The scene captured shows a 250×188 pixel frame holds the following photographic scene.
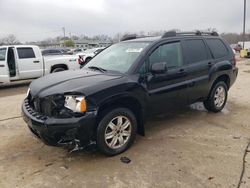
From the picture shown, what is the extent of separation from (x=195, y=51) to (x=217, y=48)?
0.95 metres

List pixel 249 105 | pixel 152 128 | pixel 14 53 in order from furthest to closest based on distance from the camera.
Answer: pixel 14 53 < pixel 249 105 < pixel 152 128

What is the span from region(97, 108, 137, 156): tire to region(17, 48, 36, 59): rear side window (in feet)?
25.7

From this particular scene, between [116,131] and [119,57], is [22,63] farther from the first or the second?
[116,131]

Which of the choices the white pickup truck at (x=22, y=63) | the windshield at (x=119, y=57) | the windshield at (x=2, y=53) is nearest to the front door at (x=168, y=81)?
the windshield at (x=119, y=57)

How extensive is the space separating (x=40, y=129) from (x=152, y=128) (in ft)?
7.54

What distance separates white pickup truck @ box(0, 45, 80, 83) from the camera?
9914mm

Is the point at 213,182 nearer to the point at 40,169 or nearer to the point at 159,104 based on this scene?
the point at 159,104

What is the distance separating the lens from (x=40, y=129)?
134 inches

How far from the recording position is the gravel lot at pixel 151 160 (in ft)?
10.6

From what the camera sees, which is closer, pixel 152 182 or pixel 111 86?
pixel 152 182

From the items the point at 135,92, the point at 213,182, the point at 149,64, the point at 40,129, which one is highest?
the point at 149,64

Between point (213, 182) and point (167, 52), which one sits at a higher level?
point (167, 52)

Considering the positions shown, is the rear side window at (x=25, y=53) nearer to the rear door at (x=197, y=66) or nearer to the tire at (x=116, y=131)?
the rear door at (x=197, y=66)

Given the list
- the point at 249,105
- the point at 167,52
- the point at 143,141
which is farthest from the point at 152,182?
the point at 249,105
